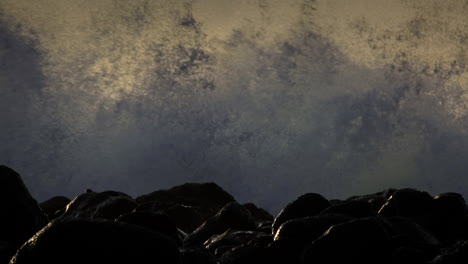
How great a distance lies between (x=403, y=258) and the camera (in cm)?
682

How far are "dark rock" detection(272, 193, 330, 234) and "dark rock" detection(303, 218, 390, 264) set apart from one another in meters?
3.22

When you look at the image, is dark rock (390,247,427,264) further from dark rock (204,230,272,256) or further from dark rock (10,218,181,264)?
dark rock (204,230,272,256)

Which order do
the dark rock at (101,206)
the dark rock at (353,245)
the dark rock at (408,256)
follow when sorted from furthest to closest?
1. the dark rock at (101,206)
2. the dark rock at (353,245)
3. the dark rock at (408,256)

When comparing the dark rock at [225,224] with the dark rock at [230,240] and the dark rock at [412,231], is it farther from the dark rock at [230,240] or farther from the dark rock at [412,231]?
the dark rock at [412,231]

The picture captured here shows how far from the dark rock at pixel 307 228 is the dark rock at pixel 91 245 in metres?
2.71

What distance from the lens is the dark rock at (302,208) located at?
10703 mm

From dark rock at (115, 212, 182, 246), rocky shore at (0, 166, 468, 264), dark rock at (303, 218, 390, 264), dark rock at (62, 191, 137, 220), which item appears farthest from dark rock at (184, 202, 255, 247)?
dark rock at (303, 218, 390, 264)

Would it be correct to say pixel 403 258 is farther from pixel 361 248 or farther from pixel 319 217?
pixel 319 217

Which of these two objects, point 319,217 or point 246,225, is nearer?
point 319,217

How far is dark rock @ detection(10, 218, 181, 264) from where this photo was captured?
19.6 ft

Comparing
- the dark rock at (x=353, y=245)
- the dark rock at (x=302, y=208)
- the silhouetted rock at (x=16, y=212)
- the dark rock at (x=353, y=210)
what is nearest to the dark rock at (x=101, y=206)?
the silhouetted rock at (x=16, y=212)

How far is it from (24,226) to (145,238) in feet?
15.0

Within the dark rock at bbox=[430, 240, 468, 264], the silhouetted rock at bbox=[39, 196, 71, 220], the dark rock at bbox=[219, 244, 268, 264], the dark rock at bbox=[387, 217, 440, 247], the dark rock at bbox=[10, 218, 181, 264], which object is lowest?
the silhouetted rock at bbox=[39, 196, 71, 220]

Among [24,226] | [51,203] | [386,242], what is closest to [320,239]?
[386,242]
